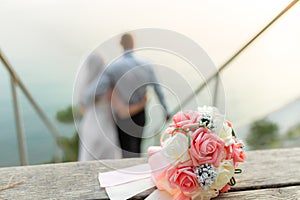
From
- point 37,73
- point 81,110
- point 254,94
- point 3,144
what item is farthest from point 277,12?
point 3,144

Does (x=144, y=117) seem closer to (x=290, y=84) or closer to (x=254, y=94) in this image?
(x=254, y=94)

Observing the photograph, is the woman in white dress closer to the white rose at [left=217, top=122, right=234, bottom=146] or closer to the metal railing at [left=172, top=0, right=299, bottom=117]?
the metal railing at [left=172, top=0, right=299, bottom=117]

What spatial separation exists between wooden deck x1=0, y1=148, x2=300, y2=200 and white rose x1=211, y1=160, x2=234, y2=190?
0.25 ft

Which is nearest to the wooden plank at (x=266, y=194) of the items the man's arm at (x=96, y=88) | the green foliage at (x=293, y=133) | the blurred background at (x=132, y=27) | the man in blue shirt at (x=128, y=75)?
the man in blue shirt at (x=128, y=75)

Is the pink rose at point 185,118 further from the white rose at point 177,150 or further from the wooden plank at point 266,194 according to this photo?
the wooden plank at point 266,194

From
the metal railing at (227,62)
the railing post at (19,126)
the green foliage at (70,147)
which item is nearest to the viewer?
the metal railing at (227,62)

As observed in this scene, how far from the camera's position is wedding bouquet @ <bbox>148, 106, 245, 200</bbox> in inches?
25.1

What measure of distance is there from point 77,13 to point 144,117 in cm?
65

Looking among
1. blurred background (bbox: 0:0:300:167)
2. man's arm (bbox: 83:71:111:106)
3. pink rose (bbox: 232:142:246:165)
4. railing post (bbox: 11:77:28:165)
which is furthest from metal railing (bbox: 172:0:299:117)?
railing post (bbox: 11:77:28:165)

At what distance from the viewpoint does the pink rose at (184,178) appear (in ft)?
2.09

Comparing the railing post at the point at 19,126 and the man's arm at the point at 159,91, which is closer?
the man's arm at the point at 159,91

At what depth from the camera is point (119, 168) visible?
0.85 m

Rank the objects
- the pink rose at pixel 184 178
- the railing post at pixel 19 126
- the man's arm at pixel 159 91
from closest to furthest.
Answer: the pink rose at pixel 184 178 < the man's arm at pixel 159 91 < the railing post at pixel 19 126

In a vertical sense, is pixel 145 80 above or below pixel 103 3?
below
